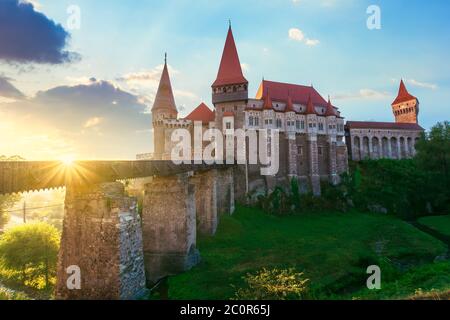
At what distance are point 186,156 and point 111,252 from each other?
1314 inches

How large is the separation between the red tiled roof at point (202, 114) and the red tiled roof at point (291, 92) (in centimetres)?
826

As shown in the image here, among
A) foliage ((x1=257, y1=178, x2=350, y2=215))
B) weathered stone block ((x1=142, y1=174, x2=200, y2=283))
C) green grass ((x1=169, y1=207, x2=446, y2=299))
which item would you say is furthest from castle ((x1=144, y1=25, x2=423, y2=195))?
weathered stone block ((x1=142, y1=174, x2=200, y2=283))

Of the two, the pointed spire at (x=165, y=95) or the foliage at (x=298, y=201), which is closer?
the foliage at (x=298, y=201)

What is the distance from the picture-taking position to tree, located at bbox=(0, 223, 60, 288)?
66.4 feet

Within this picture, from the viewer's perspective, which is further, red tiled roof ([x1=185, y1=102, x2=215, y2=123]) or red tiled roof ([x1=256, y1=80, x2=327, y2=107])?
red tiled roof ([x1=256, y1=80, x2=327, y2=107])

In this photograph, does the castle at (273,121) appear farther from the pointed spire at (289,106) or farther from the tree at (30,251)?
the tree at (30,251)

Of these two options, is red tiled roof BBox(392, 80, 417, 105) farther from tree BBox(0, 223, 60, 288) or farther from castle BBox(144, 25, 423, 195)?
tree BBox(0, 223, 60, 288)

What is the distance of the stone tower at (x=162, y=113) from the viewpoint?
44.4 metres

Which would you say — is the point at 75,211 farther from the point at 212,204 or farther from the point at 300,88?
the point at 300,88

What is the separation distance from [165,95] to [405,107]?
172ft

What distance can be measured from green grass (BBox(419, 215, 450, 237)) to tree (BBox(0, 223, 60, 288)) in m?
33.2

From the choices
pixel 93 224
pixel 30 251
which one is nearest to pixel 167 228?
pixel 93 224

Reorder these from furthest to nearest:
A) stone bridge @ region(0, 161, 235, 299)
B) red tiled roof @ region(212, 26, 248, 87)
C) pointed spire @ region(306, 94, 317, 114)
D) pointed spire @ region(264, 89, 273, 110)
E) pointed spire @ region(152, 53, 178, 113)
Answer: pointed spire @ region(152, 53, 178, 113)
pointed spire @ region(306, 94, 317, 114)
red tiled roof @ region(212, 26, 248, 87)
pointed spire @ region(264, 89, 273, 110)
stone bridge @ region(0, 161, 235, 299)

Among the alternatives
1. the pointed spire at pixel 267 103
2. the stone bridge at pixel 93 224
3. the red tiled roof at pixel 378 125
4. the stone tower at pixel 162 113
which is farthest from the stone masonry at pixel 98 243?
the red tiled roof at pixel 378 125
